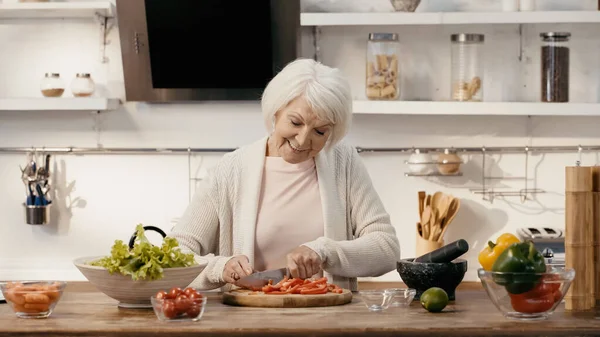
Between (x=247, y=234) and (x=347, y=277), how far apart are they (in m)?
0.32

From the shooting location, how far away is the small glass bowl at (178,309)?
86.1 inches

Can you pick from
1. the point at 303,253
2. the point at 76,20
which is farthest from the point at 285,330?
the point at 76,20

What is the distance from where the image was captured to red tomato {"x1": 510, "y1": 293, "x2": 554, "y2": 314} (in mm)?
2209

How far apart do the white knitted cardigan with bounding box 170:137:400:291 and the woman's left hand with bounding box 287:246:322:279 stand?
0.48 feet

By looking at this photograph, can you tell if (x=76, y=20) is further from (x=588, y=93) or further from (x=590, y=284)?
(x=590, y=284)

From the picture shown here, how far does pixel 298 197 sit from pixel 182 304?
0.91 meters

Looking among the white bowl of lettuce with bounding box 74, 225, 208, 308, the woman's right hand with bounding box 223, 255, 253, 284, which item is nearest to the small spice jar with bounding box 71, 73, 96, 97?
the woman's right hand with bounding box 223, 255, 253, 284

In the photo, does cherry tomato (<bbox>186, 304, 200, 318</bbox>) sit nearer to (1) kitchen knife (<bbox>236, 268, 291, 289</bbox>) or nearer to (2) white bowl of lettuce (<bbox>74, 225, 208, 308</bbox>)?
(2) white bowl of lettuce (<bbox>74, 225, 208, 308</bbox>)

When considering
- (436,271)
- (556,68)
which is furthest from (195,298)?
(556,68)

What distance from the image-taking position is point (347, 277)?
300 cm

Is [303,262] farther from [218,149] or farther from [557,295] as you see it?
[218,149]

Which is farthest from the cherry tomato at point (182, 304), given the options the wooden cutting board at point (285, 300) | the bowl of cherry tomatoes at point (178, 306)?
the wooden cutting board at point (285, 300)

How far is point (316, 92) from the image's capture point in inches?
111

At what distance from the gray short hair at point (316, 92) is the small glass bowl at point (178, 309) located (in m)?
0.81
